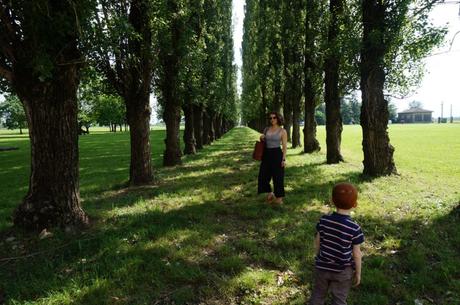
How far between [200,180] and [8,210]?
214 inches

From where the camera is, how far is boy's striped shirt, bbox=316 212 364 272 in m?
3.48

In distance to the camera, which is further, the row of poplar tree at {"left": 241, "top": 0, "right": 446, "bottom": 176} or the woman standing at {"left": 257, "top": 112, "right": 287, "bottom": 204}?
the row of poplar tree at {"left": 241, "top": 0, "right": 446, "bottom": 176}

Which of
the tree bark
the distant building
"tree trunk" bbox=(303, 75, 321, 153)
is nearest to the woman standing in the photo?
the tree bark

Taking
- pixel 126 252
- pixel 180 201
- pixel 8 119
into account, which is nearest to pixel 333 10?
pixel 180 201

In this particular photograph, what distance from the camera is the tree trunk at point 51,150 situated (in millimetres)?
6359

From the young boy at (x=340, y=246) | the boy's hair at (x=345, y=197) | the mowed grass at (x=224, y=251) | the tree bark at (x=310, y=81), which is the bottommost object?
the mowed grass at (x=224, y=251)

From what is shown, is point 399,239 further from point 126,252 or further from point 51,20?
point 51,20

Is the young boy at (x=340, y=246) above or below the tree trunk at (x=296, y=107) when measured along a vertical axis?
below

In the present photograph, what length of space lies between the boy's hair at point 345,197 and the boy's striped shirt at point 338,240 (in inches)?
5.7

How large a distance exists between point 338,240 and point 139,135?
8.85 m

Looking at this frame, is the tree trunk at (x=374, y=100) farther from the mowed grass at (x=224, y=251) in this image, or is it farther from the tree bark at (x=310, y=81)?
the tree bark at (x=310, y=81)

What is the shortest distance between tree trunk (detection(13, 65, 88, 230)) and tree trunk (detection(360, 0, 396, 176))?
852 cm

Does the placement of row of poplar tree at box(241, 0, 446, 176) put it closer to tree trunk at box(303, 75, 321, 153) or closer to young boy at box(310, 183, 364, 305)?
tree trunk at box(303, 75, 321, 153)

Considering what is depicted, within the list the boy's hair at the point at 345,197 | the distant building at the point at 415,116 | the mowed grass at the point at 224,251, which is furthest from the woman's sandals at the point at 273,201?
the distant building at the point at 415,116
